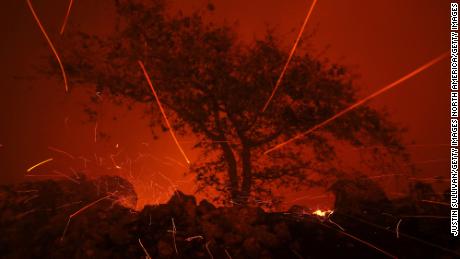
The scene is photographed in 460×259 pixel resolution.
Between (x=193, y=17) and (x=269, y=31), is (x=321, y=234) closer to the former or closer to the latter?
(x=269, y=31)

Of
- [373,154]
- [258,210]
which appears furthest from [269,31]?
[258,210]

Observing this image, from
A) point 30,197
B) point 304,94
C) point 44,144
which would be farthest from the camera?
point 44,144

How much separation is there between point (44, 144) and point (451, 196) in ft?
36.7

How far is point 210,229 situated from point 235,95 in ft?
15.4

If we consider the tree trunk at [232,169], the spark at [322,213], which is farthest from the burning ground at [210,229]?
the tree trunk at [232,169]

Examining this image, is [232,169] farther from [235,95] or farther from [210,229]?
[210,229]

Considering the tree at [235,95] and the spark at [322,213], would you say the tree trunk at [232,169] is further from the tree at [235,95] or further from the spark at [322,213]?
the spark at [322,213]

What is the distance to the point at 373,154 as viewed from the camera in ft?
32.6

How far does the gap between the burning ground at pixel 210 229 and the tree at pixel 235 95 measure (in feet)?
10.5

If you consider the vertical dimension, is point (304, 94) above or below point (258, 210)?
Result: above

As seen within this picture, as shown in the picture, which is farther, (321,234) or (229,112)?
(229,112)

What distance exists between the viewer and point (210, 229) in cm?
543

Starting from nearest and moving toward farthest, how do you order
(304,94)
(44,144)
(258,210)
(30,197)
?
(258,210) → (30,197) → (304,94) → (44,144)

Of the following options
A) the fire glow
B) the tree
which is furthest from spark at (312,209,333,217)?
the tree
